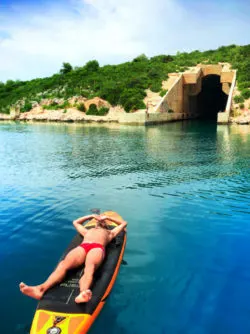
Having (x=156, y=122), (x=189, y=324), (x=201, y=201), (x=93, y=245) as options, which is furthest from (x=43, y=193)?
(x=156, y=122)

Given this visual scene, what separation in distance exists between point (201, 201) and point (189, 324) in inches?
249

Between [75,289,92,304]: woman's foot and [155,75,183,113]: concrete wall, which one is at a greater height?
[155,75,183,113]: concrete wall

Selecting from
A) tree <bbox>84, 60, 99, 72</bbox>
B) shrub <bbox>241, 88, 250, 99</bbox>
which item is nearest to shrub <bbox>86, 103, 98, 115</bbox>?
shrub <bbox>241, 88, 250, 99</bbox>

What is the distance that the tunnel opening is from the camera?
206 ft

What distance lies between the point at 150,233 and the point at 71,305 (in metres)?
4.34

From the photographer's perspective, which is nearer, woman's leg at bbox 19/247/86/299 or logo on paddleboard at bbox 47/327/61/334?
logo on paddleboard at bbox 47/327/61/334

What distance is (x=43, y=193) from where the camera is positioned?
1264 cm

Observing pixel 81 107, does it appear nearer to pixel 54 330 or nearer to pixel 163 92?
pixel 163 92

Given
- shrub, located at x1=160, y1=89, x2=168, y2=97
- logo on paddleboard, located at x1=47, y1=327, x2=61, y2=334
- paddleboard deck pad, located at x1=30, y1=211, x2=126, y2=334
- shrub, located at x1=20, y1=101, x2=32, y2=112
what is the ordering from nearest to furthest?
logo on paddleboard, located at x1=47, y1=327, x2=61, y2=334 < paddleboard deck pad, located at x1=30, y1=211, x2=126, y2=334 < shrub, located at x1=160, y1=89, x2=168, y2=97 < shrub, located at x1=20, y1=101, x2=32, y2=112

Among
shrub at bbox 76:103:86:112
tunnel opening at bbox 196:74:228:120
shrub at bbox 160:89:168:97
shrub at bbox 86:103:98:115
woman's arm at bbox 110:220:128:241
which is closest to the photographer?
woman's arm at bbox 110:220:128:241

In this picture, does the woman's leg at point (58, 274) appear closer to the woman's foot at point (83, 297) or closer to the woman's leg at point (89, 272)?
the woman's leg at point (89, 272)

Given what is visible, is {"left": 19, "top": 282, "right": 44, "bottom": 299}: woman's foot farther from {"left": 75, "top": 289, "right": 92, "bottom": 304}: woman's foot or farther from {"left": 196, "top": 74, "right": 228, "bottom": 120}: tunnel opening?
{"left": 196, "top": 74, "right": 228, "bottom": 120}: tunnel opening

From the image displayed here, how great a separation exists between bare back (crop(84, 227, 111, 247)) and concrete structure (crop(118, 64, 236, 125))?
36264mm

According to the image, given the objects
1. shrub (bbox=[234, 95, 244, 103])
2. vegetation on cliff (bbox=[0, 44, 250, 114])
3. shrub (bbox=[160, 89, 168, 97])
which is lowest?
shrub (bbox=[234, 95, 244, 103])
